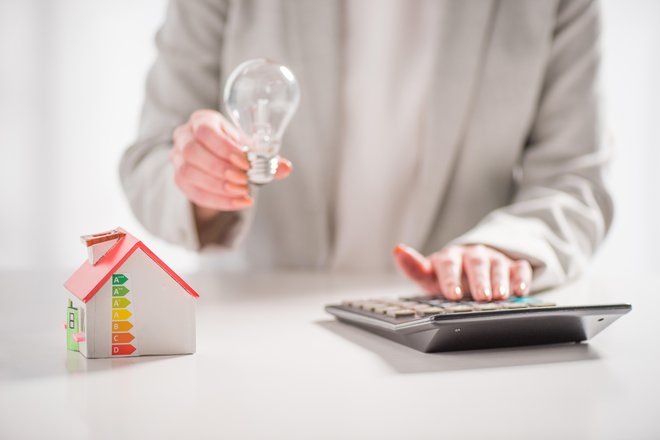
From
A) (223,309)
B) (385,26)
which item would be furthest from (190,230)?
(385,26)

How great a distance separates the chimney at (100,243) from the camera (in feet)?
1.61

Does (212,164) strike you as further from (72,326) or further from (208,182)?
(72,326)

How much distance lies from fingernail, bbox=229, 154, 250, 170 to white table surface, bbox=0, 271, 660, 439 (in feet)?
0.45

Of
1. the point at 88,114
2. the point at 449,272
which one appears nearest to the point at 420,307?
the point at 449,272

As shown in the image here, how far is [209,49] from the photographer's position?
1114mm

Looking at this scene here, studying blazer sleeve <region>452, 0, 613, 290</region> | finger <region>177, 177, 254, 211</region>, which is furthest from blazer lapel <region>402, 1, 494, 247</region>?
finger <region>177, 177, 254, 211</region>

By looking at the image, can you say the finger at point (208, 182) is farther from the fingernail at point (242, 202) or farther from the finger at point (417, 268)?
the finger at point (417, 268)

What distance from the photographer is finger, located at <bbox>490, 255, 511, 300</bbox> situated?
0.63 meters

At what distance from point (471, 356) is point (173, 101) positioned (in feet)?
2.34

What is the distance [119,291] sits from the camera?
467 millimetres

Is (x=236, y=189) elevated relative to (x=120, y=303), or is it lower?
elevated

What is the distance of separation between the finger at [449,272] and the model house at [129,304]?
24 centimetres

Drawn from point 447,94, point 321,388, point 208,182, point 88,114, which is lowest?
point 321,388

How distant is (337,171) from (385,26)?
227 mm
